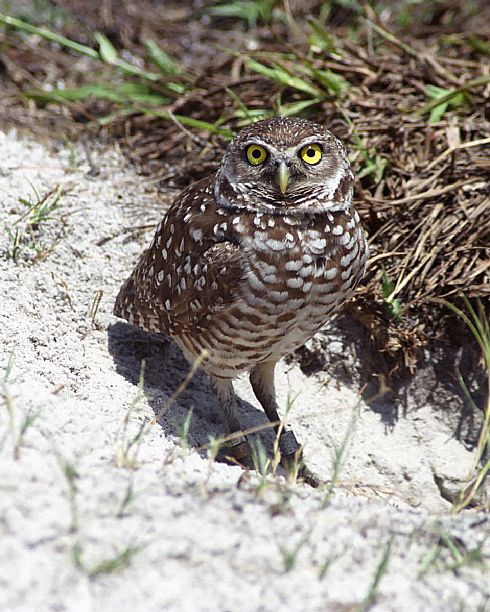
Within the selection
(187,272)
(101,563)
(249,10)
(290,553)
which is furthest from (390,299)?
(249,10)

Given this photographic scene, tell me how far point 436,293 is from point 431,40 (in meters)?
2.86

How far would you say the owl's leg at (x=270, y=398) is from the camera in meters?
3.93

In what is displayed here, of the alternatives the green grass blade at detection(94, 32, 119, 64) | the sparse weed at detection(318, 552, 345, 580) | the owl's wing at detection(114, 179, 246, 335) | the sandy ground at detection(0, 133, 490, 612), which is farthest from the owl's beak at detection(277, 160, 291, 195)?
the green grass blade at detection(94, 32, 119, 64)

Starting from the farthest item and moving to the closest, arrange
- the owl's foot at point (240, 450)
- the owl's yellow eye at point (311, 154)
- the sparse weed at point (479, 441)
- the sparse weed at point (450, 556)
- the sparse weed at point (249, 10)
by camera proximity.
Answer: the sparse weed at point (249, 10)
the owl's foot at point (240, 450)
the owl's yellow eye at point (311, 154)
the sparse weed at point (479, 441)
the sparse weed at point (450, 556)

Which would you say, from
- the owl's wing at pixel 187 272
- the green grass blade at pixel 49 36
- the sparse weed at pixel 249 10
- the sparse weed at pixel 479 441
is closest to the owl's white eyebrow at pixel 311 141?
the owl's wing at pixel 187 272

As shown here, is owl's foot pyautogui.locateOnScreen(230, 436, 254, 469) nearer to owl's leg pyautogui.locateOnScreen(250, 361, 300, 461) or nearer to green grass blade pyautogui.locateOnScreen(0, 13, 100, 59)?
owl's leg pyautogui.locateOnScreen(250, 361, 300, 461)

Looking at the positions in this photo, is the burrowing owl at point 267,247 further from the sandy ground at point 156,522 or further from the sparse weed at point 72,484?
the sparse weed at point 72,484

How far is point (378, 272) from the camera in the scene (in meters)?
4.39

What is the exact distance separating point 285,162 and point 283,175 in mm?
70

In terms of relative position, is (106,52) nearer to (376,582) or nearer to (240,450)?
(240,450)

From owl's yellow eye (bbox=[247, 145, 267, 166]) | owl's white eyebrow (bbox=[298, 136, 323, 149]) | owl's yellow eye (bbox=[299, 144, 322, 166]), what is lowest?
owl's yellow eye (bbox=[247, 145, 267, 166])

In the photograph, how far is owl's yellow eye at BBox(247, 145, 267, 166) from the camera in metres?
3.32

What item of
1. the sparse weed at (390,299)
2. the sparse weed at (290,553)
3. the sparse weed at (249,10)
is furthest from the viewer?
the sparse weed at (249,10)

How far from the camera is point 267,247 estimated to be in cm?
327
